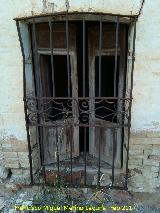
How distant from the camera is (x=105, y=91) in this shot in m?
3.79

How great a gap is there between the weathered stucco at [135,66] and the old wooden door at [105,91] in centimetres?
26

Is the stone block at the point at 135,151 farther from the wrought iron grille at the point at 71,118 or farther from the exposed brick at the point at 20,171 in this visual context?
the exposed brick at the point at 20,171

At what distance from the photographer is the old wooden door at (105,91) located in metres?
3.49

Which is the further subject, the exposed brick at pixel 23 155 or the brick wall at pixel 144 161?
the exposed brick at pixel 23 155

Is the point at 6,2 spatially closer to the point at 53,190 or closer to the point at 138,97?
the point at 138,97

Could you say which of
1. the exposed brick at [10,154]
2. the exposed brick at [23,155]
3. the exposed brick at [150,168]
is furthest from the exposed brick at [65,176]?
the exposed brick at [150,168]

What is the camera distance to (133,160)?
3701 mm

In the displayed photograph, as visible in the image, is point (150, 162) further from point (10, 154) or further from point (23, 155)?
point (10, 154)

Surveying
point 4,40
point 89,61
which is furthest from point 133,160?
point 4,40

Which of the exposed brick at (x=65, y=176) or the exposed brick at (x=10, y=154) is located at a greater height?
the exposed brick at (x=10, y=154)

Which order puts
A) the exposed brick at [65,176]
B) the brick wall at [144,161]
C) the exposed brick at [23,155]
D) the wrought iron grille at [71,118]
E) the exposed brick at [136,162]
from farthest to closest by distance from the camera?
1. the exposed brick at [65,176]
2. the exposed brick at [23,155]
3. the exposed brick at [136,162]
4. the brick wall at [144,161]
5. the wrought iron grille at [71,118]

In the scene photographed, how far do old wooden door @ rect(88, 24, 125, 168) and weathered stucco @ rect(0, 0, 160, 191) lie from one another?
10.1 inches

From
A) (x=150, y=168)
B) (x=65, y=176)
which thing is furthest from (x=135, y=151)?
(x=65, y=176)

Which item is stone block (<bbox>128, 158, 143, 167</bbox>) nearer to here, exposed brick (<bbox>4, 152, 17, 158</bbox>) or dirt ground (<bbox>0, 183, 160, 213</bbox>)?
dirt ground (<bbox>0, 183, 160, 213</bbox>)
